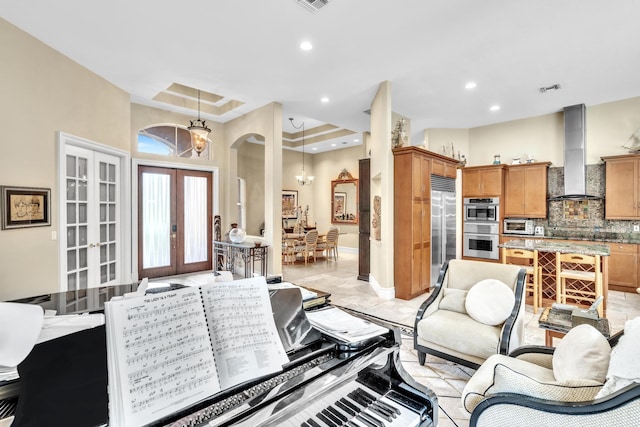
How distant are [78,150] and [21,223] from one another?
4.51ft

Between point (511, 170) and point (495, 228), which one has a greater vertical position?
point (511, 170)

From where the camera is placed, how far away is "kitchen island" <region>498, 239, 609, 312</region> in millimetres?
3707

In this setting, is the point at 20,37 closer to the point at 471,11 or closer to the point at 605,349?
the point at 471,11

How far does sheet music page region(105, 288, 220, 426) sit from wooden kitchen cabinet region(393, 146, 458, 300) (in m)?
4.18

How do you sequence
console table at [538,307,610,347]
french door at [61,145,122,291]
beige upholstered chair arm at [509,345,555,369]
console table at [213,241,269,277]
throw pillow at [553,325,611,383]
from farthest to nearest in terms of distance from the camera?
console table at [213,241,269,277] < french door at [61,145,122,291] < console table at [538,307,610,347] < beige upholstered chair arm at [509,345,555,369] < throw pillow at [553,325,611,383]

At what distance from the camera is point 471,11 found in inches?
115

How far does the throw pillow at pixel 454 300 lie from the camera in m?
2.75

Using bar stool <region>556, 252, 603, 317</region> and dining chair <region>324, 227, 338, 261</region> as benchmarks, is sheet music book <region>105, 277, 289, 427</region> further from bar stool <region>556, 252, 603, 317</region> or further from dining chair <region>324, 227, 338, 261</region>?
dining chair <region>324, 227, 338, 261</region>

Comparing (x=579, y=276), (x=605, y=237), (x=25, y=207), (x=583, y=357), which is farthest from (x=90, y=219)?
(x=605, y=237)

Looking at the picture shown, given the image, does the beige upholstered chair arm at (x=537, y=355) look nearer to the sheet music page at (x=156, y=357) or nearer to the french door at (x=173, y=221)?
the sheet music page at (x=156, y=357)

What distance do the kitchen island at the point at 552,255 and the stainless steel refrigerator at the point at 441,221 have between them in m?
1.12

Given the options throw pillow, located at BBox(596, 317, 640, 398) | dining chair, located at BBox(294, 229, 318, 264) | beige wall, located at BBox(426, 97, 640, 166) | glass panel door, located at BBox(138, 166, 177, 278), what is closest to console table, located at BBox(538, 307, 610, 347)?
throw pillow, located at BBox(596, 317, 640, 398)

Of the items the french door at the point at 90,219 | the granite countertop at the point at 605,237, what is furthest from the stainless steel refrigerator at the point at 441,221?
the french door at the point at 90,219

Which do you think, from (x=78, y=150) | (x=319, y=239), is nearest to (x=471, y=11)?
(x=78, y=150)
